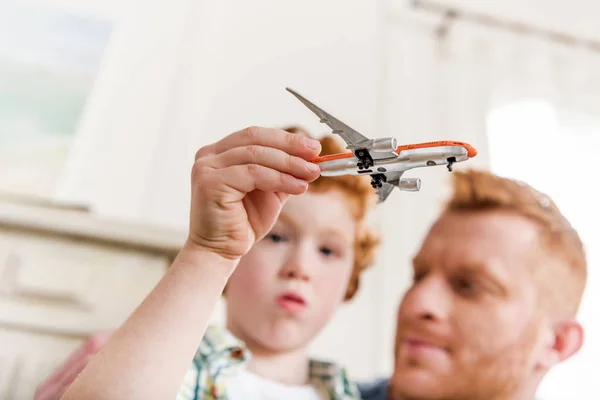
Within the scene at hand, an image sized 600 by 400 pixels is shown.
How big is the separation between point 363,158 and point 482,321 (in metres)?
0.45

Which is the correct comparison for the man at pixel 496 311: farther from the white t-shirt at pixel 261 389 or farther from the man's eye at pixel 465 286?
the white t-shirt at pixel 261 389

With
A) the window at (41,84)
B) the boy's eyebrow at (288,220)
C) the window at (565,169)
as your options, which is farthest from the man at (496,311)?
the window at (41,84)

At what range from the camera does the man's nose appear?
77 cm

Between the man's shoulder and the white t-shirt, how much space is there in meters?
0.11

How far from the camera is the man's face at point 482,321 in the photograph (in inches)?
28.9

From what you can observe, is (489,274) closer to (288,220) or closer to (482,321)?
(482,321)

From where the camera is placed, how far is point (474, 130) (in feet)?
3.83

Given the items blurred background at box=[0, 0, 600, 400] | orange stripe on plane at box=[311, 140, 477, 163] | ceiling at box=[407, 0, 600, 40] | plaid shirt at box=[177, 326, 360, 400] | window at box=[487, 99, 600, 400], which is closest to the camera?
orange stripe on plane at box=[311, 140, 477, 163]

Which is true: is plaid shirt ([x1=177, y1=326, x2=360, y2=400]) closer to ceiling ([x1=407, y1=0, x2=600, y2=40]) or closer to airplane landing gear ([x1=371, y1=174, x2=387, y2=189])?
airplane landing gear ([x1=371, y1=174, x2=387, y2=189])

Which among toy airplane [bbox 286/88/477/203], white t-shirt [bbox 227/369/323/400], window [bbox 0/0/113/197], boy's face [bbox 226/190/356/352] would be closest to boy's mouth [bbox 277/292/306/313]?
boy's face [bbox 226/190/356/352]

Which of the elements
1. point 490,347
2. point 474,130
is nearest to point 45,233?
point 490,347

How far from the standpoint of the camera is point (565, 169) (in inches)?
43.1

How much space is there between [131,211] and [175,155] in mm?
144

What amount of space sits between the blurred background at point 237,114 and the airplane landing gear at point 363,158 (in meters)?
0.37
